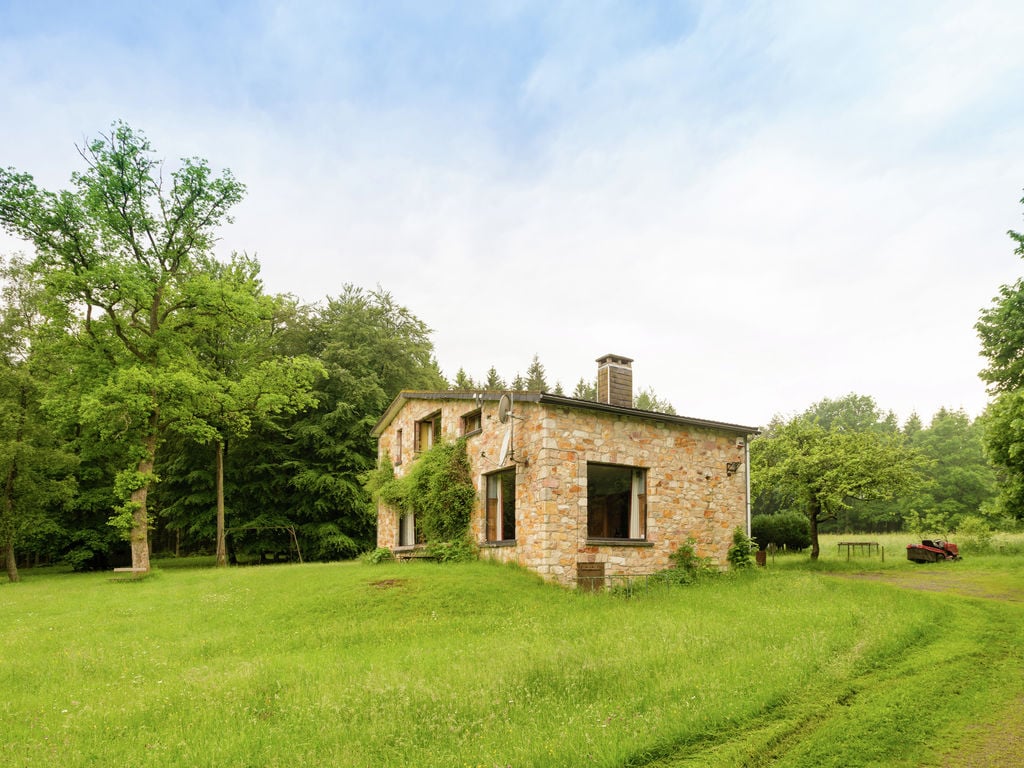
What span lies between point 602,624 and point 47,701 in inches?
312

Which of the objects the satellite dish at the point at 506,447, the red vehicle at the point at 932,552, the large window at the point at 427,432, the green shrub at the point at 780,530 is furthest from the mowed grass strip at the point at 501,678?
the green shrub at the point at 780,530

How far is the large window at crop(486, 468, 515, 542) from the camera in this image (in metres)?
18.4

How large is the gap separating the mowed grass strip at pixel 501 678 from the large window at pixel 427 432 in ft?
29.1

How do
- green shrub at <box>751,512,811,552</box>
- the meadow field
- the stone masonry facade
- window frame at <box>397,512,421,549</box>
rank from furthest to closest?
green shrub at <box>751,512,811,552</box>
window frame at <box>397,512,421,549</box>
the stone masonry facade
the meadow field

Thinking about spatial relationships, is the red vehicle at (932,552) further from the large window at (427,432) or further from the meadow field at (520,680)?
the large window at (427,432)

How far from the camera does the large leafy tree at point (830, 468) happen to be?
23.6m

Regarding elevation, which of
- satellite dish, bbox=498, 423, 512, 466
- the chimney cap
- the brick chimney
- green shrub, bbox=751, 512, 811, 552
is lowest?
green shrub, bbox=751, 512, 811, 552

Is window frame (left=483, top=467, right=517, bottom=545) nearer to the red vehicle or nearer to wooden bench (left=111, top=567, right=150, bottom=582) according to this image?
wooden bench (left=111, top=567, right=150, bottom=582)

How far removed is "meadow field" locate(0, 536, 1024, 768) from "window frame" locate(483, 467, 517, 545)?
3.81 meters

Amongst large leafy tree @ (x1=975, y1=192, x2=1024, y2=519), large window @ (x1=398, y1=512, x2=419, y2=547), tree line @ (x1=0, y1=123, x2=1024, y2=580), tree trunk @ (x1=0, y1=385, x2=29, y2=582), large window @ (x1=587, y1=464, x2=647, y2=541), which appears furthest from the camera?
tree trunk @ (x1=0, y1=385, x2=29, y2=582)

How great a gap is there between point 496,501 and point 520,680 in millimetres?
11134

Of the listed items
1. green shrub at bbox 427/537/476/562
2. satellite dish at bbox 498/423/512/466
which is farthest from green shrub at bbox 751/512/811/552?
satellite dish at bbox 498/423/512/466

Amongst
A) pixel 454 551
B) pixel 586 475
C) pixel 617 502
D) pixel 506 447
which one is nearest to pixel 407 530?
pixel 454 551

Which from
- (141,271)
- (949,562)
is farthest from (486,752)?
(141,271)
